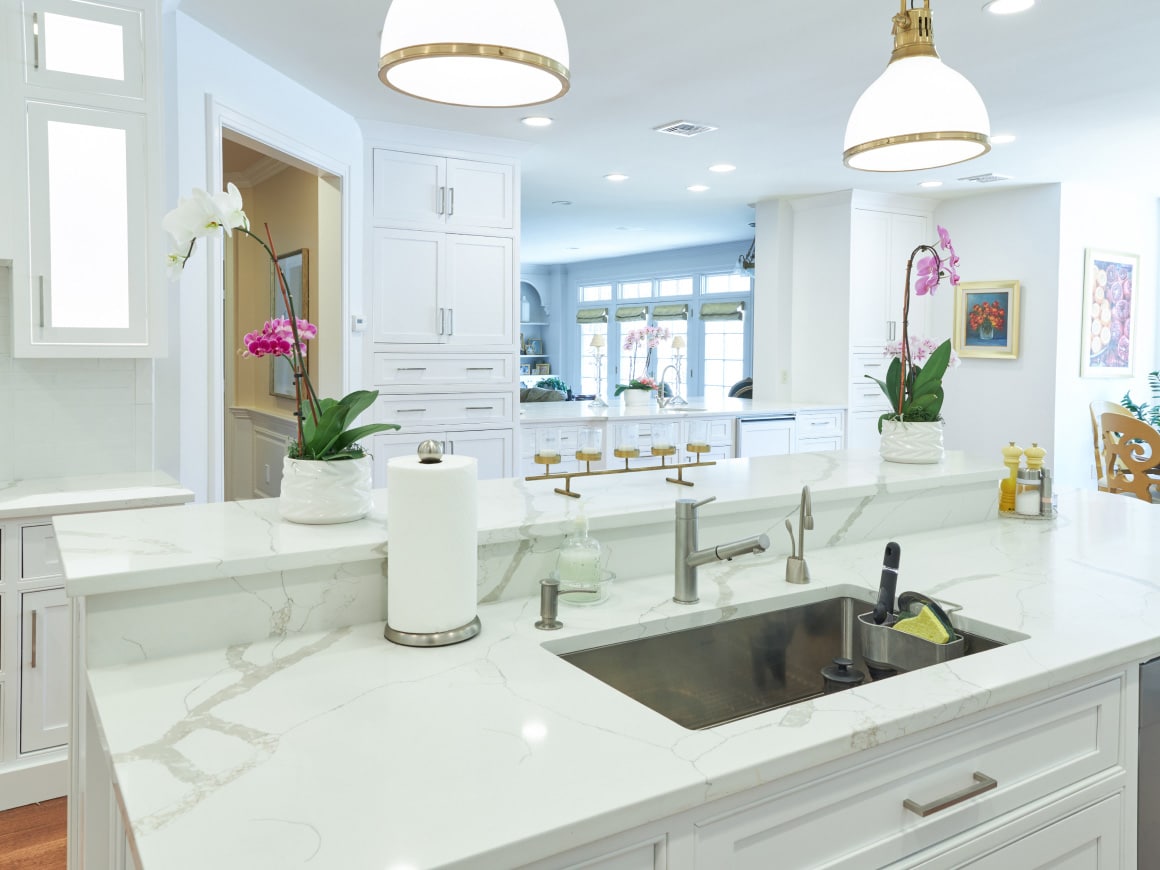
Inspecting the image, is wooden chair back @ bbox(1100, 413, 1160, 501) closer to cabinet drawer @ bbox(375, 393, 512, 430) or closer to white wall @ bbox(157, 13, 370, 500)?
cabinet drawer @ bbox(375, 393, 512, 430)

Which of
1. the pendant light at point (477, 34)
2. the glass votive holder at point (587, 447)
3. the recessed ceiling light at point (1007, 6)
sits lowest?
the glass votive holder at point (587, 447)

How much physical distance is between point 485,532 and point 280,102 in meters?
3.10

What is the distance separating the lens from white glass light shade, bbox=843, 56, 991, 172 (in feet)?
5.61

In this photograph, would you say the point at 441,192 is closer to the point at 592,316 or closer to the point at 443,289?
the point at 443,289

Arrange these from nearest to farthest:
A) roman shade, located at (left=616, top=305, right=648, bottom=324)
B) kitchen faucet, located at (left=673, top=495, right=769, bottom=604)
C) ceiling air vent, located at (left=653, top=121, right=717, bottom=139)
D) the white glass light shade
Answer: kitchen faucet, located at (left=673, top=495, right=769, bottom=604) < the white glass light shade < ceiling air vent, located at (left=653, top=121, right=717, bottom=139) < roman shade, located at (left=616, top=305, right=648, bottom=324)

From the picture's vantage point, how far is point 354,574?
1.41 metres

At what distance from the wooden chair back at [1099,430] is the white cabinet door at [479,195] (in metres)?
3.94

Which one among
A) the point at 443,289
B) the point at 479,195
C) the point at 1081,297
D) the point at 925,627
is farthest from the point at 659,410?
the point at 925,627

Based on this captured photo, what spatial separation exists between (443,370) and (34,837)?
3.13 metres

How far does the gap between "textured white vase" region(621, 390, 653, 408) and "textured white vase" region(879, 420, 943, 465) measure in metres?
4.02

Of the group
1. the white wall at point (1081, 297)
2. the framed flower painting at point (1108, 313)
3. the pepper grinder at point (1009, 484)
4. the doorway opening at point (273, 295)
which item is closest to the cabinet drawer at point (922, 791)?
the pepper grinder at point (1009, 484)

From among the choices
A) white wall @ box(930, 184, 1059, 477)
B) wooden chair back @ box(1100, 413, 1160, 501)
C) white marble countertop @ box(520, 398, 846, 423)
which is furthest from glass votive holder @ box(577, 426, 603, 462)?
white wall @ box(930, 184, 1059, 477)

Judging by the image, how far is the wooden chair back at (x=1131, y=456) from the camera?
4.92m

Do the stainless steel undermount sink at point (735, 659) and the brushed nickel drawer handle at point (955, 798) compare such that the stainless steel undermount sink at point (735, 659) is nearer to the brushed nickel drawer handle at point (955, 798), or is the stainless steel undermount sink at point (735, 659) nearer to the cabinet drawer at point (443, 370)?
the brushed nickel drawer handle at point (955, 798)
